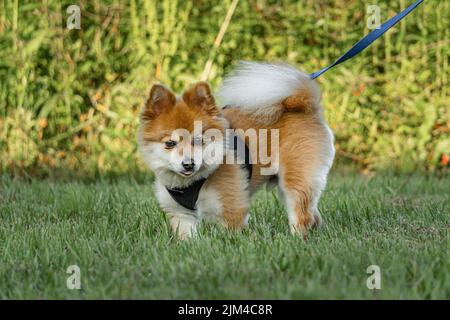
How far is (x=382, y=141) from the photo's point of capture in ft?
22.4

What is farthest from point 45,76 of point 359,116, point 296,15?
point 359,116

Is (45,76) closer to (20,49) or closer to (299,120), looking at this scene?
(20,49)

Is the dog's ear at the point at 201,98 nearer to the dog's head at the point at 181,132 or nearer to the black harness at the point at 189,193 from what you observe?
the dog's head at the point at 181,132

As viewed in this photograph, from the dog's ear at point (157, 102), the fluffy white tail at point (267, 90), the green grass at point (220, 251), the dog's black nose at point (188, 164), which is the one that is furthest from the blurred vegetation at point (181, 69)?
the dog's black nose at point (188, 164)

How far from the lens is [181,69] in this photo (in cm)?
663

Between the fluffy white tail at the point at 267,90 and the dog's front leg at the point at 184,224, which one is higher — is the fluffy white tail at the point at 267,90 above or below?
above

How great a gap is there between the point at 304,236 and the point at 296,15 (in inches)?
153

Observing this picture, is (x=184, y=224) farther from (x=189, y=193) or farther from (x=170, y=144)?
(x=170, y=144)

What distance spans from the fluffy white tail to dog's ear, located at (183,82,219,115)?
0.33 ft

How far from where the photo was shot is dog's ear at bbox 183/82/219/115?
12.2ft

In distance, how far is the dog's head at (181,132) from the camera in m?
3.65

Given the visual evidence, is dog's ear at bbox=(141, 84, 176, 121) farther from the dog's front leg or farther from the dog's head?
the dog's front leg

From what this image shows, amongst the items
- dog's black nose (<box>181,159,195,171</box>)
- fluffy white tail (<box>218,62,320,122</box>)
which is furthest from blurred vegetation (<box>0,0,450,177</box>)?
dog's black nose (<box>181,159,195,171</box>)

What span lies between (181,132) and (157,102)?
0.22 m
